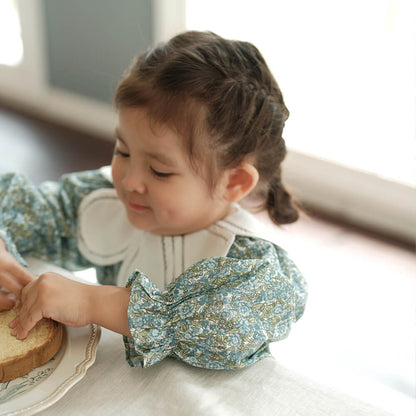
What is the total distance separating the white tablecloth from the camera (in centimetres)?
71

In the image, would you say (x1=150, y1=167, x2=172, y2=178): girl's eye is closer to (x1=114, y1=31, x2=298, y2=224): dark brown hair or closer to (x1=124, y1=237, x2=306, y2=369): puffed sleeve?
(x1=114, y1=31, x2=298, y2=224): dark brown hair

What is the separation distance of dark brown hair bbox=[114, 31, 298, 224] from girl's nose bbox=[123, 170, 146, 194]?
0.09m

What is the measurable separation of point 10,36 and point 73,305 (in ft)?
8.66

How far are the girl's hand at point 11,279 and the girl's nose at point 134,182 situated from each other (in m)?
0.21

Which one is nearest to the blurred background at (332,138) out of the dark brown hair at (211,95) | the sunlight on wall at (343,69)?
the sunlight on wall at (343,69)

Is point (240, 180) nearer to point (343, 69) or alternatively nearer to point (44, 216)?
point (44, 216)

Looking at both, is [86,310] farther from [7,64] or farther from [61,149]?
[7,64]

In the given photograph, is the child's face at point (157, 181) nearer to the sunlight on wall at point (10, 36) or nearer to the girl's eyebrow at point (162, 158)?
the girl's eyebrow at point (162, 158)

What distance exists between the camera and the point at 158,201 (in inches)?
36.4

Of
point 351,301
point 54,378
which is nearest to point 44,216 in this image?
point 54,378

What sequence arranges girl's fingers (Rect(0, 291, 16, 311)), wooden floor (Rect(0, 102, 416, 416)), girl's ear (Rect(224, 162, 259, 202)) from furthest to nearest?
1. wooden floor (Rect(0, 102, 416, 416))
2. girl's ear (Rect(224, 162, 259, 202))
3. girl's fingers (Rect(0, 291, 16, 311))

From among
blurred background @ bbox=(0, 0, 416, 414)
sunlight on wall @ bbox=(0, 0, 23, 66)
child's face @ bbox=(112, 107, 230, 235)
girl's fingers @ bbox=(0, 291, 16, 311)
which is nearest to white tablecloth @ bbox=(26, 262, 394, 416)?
girl's fingers @ bbox=(0, 291, 16, 311)

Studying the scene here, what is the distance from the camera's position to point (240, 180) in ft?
3.16

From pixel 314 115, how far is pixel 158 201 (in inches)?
52.0
